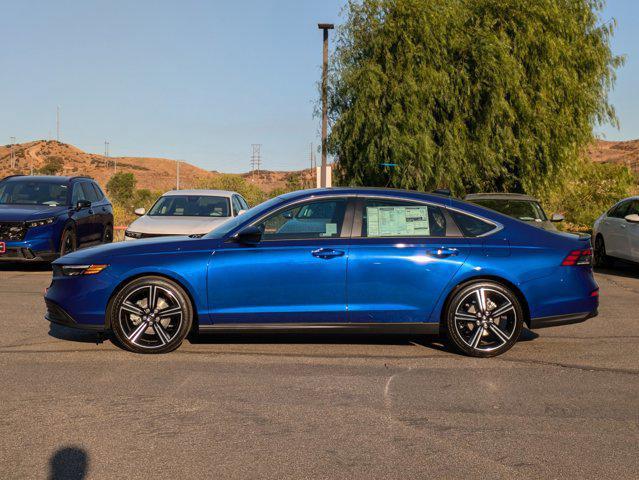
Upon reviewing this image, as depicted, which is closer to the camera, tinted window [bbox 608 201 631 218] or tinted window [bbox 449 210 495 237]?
tinted window [bbox 449 210 495 237]

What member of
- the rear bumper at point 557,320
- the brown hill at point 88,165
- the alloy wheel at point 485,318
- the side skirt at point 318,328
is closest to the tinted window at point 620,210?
the rear bumper at point 557,320

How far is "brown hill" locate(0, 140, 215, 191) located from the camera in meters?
110

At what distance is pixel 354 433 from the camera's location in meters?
5.02

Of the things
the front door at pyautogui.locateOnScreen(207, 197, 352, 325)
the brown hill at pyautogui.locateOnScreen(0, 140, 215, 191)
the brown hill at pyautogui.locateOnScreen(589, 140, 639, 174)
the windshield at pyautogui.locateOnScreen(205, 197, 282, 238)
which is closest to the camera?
the front door at pyautogui.locateOnScreen(207, 197, 352, 325)

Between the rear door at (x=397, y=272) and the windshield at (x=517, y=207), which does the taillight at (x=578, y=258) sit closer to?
the rear door at (x=397, y=272)

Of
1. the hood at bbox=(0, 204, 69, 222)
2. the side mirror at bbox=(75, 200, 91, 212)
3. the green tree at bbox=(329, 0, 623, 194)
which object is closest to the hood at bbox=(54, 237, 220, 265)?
the hood at bbox=(0, 204, 69, 222)

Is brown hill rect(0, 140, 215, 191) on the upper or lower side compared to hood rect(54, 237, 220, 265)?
upper

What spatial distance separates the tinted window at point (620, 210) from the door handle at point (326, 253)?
1068cm

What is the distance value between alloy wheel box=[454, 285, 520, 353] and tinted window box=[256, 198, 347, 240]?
1.38 m

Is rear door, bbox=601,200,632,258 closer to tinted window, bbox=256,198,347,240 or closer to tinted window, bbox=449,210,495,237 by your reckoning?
tinted window, bbox=449,210,495,237

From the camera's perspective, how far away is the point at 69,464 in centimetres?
440

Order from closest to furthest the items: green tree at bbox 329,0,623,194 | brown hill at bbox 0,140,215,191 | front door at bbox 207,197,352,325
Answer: front door at bbox 207,197,352,325, green tree at bbox 329,0,623,194, brown hill at bbox 0,140,215,191

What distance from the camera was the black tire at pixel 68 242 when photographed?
1459 centimetres

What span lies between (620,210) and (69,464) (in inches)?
562
